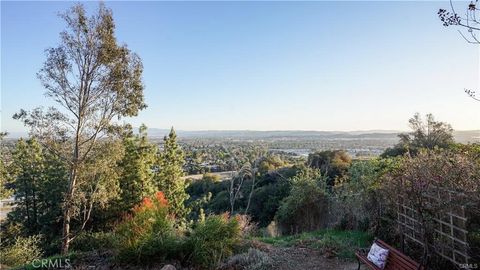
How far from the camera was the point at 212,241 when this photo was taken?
17.7 ft

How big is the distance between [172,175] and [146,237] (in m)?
17.3

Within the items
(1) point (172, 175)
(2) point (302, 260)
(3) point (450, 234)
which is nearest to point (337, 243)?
(2) point (302, 260)

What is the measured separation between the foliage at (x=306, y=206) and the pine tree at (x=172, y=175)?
1258 centimetres

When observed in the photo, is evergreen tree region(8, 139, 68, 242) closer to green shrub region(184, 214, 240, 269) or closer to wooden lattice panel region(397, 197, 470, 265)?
green shrub region(184, 214, 240, 269)

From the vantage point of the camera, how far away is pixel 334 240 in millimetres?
6641

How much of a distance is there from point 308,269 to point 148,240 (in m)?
2.79

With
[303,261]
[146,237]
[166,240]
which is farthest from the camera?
[303,261]

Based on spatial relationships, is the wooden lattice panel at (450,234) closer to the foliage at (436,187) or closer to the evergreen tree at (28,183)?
the foliage at (436,187)

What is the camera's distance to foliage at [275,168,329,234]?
9.77 meters

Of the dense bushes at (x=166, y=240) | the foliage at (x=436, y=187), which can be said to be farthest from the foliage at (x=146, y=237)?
the foliage at (x=436, y=187)

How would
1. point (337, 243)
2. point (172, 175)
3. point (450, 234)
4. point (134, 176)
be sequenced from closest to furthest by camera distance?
point (450, 234)
point (337, 243)
point (134, 176)
point (172, 175)

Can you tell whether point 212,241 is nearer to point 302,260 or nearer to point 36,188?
point 302,260

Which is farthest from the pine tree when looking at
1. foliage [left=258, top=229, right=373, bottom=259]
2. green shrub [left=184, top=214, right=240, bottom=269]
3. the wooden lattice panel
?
the wooden lattice panel

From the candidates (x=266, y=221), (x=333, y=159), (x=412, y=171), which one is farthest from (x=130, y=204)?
(x=412, y=171)
